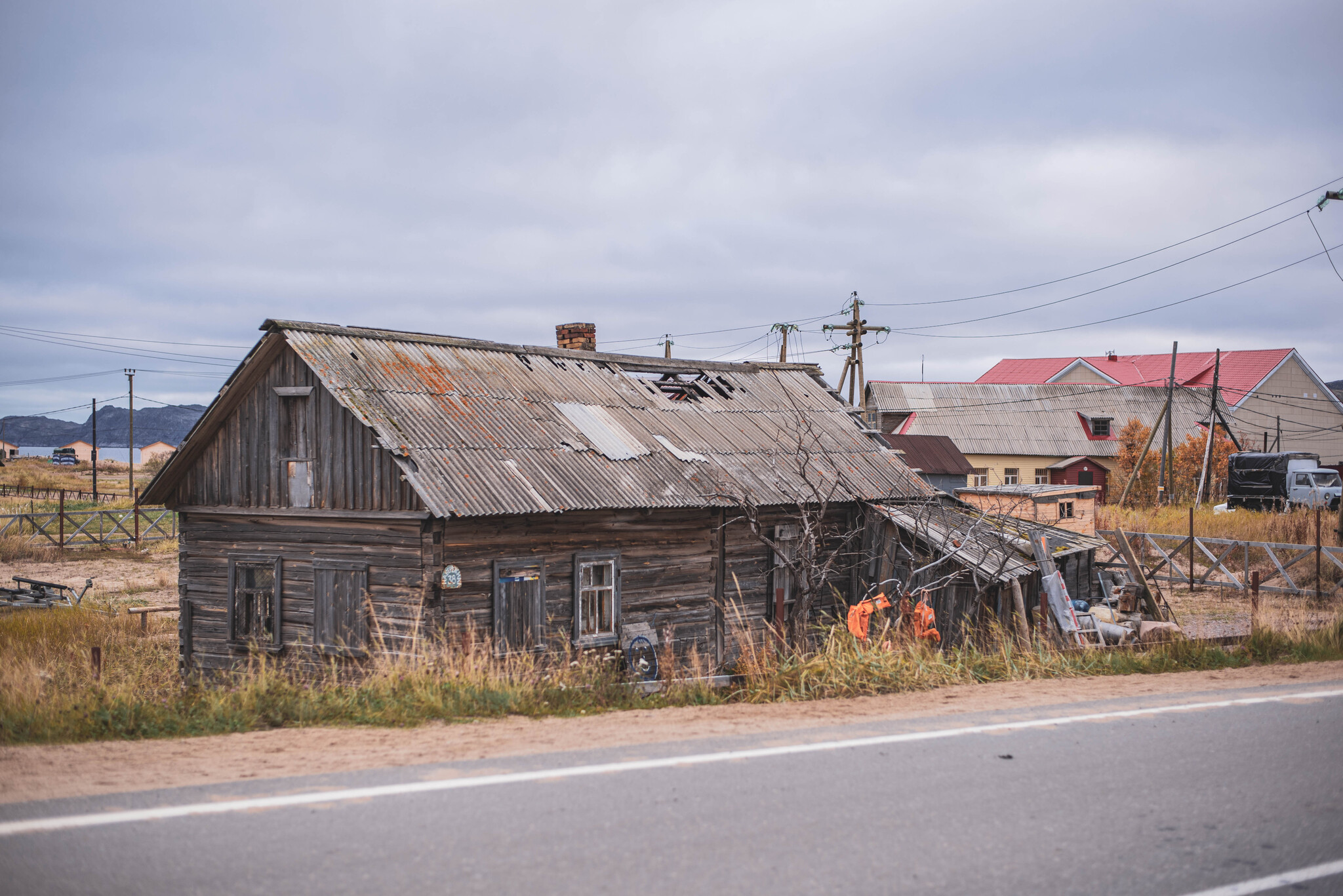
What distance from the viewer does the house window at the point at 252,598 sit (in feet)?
49.1

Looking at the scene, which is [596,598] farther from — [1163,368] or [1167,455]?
[1163,368]

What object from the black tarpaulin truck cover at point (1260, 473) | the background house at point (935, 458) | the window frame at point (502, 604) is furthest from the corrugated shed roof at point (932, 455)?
the window frame at point (502, 604)

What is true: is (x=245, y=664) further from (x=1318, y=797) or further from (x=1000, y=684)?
(x=1318, y=797)

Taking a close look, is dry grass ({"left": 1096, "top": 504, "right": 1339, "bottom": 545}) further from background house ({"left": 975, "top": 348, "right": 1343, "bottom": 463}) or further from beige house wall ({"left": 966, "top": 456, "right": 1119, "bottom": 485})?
background house ({"left": 975, "top": 348, "right": 1343, "bottom": 463})

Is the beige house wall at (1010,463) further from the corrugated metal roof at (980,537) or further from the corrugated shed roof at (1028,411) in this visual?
the corrugated metal roof at (980,537)

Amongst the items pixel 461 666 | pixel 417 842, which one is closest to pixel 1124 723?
pixel 417 842

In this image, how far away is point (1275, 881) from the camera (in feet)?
14.3

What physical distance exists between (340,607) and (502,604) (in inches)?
95.0

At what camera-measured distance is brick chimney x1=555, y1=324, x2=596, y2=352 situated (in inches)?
880

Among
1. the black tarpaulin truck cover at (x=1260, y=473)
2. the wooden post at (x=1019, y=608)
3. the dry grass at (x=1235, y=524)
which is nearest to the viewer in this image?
the wooden post at (x=1019, y=608)

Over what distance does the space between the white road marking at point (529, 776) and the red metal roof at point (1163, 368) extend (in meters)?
58.4

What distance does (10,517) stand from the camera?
3522 centimetres

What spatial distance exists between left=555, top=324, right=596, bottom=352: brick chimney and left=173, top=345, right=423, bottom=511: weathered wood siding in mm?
8132

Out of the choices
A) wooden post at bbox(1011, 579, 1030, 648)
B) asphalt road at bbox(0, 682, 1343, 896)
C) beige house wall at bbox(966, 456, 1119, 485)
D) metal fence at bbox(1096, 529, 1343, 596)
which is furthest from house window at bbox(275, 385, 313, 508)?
beige house wall at bbox(966, 456, 1119, 485)
